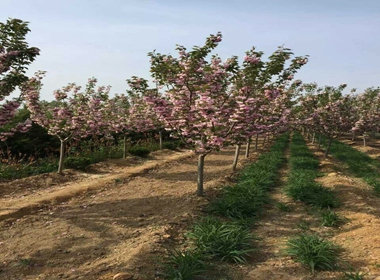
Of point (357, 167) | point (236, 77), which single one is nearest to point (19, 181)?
point (236, 77)

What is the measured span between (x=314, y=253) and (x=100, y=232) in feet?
15.8

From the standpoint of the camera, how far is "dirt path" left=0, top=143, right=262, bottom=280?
5594mm

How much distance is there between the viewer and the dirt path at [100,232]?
5594 millimetres

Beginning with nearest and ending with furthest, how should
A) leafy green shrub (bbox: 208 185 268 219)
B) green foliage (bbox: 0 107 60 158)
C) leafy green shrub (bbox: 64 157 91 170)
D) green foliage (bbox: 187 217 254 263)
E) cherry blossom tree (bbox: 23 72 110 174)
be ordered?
green foliage (bbox: 187 217 254 263) < leafy green shrub (bbox: 208 185 268 219) < cherry blossom tree (bbox: 23 72 110 174) < leafy green shrub (bbox: 64 157 91 170) < green foliage (bbox: 0 107 60 158)

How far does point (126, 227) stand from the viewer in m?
7.69

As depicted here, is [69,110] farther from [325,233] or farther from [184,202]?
[325,233]

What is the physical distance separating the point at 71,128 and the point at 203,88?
6663mm

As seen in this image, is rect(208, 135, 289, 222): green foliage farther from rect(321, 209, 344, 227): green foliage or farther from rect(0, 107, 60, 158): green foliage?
rect(0, 107, 60, 158): green foliage

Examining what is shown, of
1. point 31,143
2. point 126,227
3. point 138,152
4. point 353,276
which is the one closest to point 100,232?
point 126,227

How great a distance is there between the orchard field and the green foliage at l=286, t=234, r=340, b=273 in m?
0.02

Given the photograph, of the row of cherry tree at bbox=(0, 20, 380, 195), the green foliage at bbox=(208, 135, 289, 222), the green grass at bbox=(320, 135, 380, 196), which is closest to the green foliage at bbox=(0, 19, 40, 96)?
the row of cherry tree at bbox=(0, 20, 380, 195)

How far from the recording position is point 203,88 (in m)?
8.77

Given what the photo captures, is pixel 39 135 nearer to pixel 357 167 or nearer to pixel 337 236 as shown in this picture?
pixel 337 236

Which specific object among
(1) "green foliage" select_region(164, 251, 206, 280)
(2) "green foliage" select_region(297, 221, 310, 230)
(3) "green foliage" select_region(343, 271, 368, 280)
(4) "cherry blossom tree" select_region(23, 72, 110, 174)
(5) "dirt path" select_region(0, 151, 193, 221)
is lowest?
(5) "dirt path" select_region(0, 151, 193, 221)
